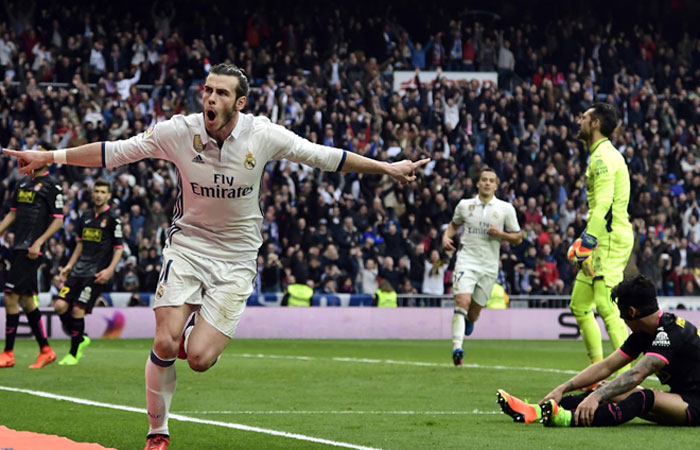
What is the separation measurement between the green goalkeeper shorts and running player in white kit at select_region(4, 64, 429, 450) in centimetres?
→ 468

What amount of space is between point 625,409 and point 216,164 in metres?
3.40

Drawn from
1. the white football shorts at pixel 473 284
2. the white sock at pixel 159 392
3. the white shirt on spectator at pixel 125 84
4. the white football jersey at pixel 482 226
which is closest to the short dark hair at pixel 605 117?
the white football jersey at pixel 482 226

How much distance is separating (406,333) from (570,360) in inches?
309

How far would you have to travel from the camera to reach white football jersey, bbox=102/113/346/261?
7.06 meters

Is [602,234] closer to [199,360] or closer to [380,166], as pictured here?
[380,166]

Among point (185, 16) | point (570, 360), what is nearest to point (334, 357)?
point (570, 360)

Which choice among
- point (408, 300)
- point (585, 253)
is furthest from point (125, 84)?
point (585, 253)

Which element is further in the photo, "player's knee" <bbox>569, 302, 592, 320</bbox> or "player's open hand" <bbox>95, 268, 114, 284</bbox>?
"player's open hand" <bbox>95, 268, 114, 284</bbox>

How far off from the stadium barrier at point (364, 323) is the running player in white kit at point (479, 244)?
9.37m

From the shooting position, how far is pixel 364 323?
82.3ft

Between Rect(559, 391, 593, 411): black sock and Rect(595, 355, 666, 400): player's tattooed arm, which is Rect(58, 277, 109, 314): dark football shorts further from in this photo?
Rect(595, 355, 666, 400): player's tattooed arm

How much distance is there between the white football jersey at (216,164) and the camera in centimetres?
706

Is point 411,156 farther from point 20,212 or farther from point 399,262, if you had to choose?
point 20,212

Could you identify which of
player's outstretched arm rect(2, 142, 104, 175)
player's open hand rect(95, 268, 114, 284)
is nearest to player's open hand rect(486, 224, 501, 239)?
player's open hand rect(95, 268, 114, 284)
